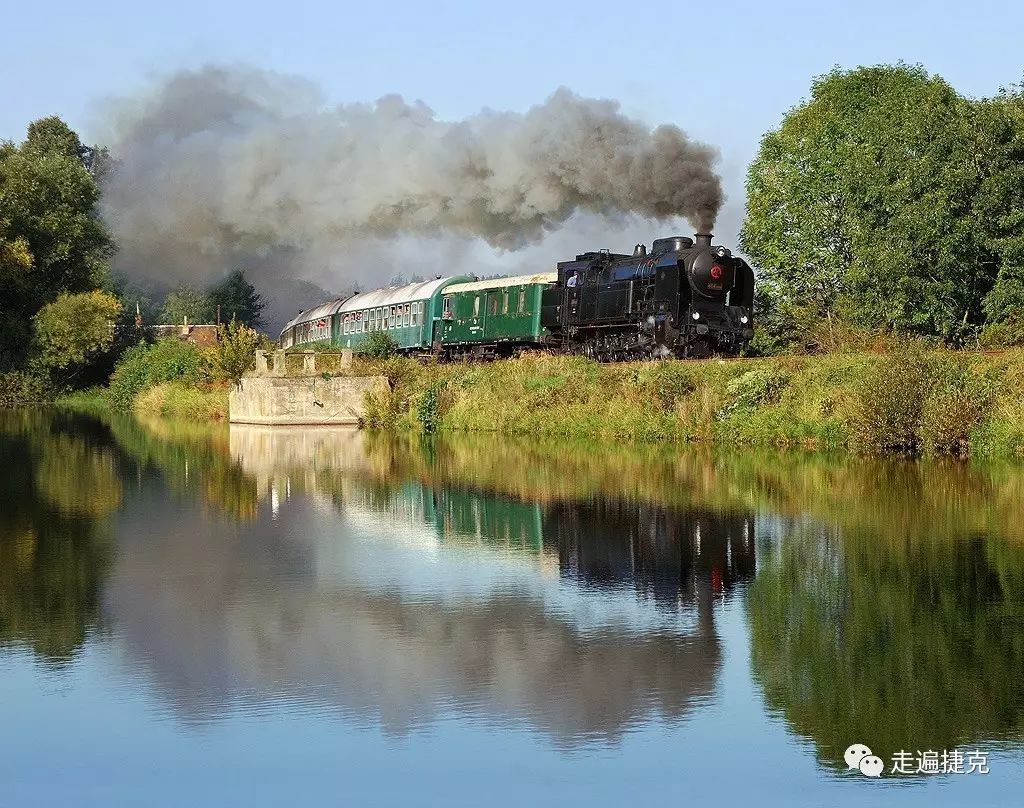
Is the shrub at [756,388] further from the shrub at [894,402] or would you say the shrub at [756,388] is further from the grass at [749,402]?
the shrub at [894,402]

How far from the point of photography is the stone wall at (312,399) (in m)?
48.6

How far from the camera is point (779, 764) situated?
9.91 meters

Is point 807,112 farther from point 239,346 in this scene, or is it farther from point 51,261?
point 51,261

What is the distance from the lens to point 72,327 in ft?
232

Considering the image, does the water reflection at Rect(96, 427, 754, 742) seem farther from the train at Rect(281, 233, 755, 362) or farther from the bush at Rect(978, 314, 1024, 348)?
the bush at Rect(978, 314, 1024, 348)

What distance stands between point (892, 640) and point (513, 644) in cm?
350

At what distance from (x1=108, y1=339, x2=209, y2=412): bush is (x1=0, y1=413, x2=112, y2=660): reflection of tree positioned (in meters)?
26.2

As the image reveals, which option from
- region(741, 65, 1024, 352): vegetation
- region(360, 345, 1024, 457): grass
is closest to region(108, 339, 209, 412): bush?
region(360, 345, 1024, 457): grass

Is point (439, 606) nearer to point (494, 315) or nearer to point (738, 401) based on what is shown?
point (738, 401)

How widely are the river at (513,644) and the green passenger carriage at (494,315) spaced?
2352 centimetres

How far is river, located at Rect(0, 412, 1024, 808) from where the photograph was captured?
9.80 m

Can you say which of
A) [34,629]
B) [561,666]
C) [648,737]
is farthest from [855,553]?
[34,629]

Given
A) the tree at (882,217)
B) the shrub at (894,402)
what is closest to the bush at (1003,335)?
the tree at (882,217)

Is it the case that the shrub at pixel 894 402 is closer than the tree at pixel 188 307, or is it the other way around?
the shrub at pixel 894 402
